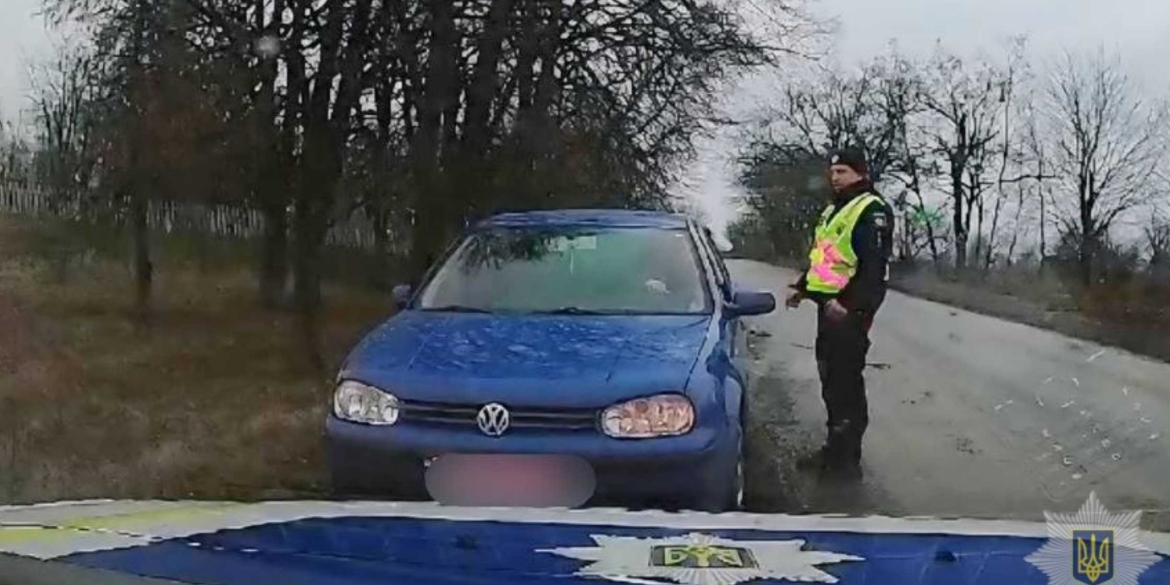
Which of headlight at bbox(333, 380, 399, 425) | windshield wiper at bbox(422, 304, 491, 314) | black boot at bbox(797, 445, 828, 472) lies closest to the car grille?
headlight at bbox(333, 380, 399, 425)

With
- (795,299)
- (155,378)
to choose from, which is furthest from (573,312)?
(155,378)

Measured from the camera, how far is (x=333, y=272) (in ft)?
50.8

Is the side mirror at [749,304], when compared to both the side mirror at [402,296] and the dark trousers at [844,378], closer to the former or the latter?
the dark trousers at [844,378]

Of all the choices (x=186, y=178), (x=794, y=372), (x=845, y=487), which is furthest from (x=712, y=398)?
(x=186, y=178)

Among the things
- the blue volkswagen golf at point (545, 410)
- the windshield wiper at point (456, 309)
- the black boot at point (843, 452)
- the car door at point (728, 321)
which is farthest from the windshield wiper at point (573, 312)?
the black boot at point (843, 452)

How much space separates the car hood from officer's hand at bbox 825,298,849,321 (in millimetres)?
942

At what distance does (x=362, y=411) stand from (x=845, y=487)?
270 centimetres

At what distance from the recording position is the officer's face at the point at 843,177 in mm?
7004

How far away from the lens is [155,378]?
11.4 meters

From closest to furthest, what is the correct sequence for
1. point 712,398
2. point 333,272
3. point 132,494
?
1. point 712,398
2. point 132,494
3. point 333,272

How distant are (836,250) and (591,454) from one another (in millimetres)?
2338

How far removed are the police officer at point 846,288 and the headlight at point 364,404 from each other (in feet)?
8.50

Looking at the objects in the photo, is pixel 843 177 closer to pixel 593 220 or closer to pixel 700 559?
pixel 593 220

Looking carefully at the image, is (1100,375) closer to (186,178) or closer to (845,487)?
(845,487)
